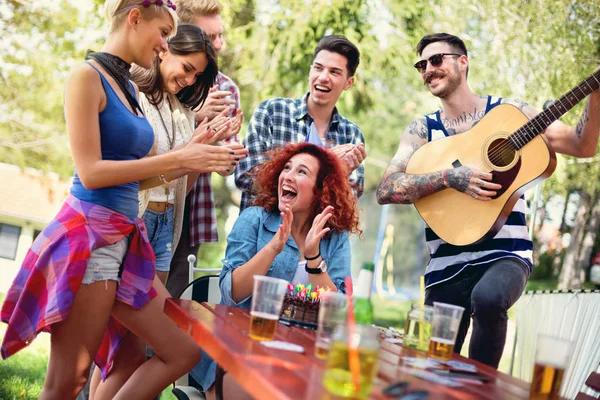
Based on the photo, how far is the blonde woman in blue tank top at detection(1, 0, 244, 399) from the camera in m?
2.25

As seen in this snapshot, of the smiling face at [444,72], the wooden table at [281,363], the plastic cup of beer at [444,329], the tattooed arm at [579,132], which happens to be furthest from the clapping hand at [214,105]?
the plastic cup of beer at [444,329]

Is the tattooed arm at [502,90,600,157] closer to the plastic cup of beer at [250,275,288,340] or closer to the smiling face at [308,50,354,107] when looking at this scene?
the smiling face at [308,50,354,107]

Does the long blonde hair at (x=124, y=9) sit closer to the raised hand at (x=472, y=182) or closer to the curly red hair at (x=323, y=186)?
the curly red hair at (x=323, y=186)

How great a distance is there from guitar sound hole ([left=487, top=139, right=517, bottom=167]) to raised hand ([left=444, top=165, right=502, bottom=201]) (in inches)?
4.2

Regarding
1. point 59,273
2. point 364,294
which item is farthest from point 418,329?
point 59,273

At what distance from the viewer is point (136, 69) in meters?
3.20

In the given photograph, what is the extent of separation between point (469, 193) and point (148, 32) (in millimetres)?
1758

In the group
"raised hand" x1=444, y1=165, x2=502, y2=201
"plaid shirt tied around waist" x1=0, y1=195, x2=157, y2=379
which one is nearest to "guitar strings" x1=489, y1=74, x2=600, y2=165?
"raised hand" x1=444, y1=165, x2=502, y2=201

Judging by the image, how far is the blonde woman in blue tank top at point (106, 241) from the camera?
2246 mm

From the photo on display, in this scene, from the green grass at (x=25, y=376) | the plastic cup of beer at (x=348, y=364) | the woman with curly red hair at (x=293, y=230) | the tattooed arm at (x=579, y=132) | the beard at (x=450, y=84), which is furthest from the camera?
the green grass at (x=25, y=376)

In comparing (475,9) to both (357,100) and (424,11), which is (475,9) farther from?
(357,100)

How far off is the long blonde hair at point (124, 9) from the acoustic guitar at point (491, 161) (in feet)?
5.56

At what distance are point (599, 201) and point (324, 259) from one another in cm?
1123

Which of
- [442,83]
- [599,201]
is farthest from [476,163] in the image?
[599,201]
